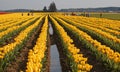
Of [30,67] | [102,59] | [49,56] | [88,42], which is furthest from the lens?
[88,42]

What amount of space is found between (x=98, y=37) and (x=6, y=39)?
5.62 m

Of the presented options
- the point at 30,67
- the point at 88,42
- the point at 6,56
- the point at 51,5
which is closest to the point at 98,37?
the point at 88,42

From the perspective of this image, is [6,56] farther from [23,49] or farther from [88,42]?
[88,42]

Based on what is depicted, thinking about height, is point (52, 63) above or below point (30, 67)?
below

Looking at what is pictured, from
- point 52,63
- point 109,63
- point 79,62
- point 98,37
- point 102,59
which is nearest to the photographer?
point 79,62

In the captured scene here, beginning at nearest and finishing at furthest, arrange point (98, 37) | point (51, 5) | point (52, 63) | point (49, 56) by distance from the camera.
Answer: point (52, 63)
point (49, 56)
point (98, 37)
point (51, 5)

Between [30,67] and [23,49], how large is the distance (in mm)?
8003

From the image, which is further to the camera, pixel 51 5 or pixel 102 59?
pixel 51 5

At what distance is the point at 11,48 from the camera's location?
1416cm

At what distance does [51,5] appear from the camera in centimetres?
14375

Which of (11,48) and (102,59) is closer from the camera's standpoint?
(102,59)

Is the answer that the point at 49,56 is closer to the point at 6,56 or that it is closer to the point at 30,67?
the point at 6,56

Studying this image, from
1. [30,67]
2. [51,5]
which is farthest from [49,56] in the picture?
[51,5]

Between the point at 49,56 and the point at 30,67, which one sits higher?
the point at 30,67
